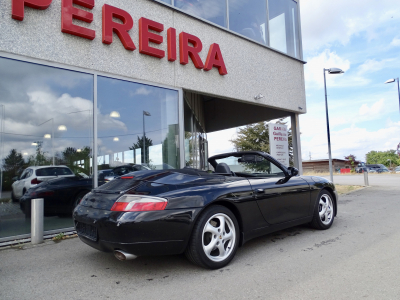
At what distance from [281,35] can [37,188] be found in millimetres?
8972

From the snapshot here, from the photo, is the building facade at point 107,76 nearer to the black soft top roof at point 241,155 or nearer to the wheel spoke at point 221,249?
the black soft top roof at point 241,155

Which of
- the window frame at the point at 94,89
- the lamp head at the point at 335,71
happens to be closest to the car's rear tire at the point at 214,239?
the window frame at the point at 94,89

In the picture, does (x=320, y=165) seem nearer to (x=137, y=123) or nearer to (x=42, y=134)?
(x=137, y=123)

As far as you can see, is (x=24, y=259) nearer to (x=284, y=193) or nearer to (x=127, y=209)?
→ (x=127, y=209)

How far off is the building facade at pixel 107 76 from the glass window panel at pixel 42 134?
2cm

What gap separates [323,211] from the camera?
496cm

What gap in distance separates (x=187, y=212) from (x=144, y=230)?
0.46 metres

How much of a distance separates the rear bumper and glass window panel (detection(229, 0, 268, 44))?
7144 millimetres

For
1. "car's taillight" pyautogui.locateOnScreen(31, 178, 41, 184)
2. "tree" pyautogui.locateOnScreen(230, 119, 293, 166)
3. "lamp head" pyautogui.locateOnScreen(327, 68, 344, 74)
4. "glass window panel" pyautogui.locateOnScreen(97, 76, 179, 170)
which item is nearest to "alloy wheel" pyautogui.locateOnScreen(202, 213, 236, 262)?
"glass window panel" pyautogui.locateOnScreen(97, 76, 179, 170)

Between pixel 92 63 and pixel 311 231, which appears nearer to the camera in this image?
pixel 311 231

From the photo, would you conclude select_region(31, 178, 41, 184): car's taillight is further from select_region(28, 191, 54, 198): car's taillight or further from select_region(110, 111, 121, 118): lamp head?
select_region(110, 111, 121, 118): lamp head

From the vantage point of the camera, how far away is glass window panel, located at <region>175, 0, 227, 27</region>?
752 cm

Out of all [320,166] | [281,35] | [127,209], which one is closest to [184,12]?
[281,35]

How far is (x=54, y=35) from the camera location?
17.5ft
